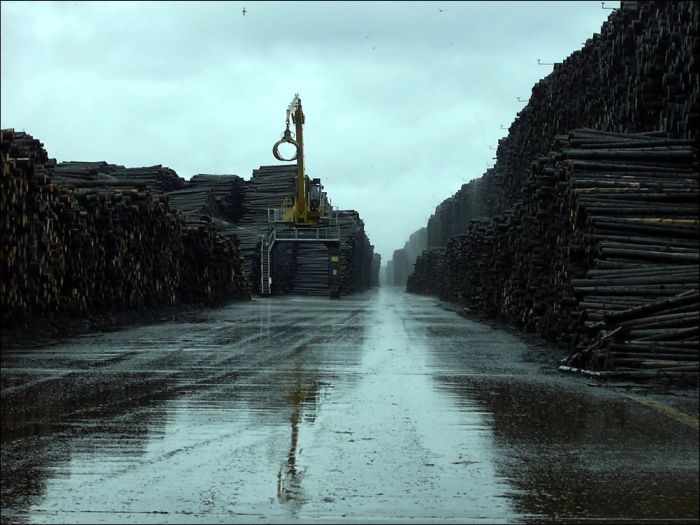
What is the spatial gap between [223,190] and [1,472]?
43.9m

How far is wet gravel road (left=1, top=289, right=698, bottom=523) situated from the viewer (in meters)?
4.64

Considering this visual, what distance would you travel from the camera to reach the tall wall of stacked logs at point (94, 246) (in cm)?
1571

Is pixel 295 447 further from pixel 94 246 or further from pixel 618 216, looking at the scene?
pixel 94 246

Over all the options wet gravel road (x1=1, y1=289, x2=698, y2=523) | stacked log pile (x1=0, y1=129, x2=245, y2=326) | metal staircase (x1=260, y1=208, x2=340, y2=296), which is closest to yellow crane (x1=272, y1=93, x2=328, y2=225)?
metal staircase (x1=260, y1=208, x2=340, y2=296)

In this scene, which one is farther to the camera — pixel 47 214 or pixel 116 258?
pixel 116 258

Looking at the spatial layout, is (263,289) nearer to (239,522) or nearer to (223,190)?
(223,190)

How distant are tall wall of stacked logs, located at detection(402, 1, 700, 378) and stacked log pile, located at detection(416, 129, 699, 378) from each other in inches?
0.8

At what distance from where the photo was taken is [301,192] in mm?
44719

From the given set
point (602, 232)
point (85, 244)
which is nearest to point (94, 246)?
Answer: point (85, 244)

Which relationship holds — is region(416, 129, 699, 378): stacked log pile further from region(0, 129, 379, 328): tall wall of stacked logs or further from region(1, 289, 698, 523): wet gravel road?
region(0, 129, 379, 328): tall wall of stacked logs

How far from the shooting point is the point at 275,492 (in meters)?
4.91

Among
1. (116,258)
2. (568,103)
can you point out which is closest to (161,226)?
(116,258)

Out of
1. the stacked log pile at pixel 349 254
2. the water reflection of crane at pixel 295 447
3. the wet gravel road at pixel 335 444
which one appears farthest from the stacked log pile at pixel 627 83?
the stacked log pile at pixel 349 254

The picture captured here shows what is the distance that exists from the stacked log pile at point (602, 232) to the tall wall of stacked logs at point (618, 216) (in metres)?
0.02
